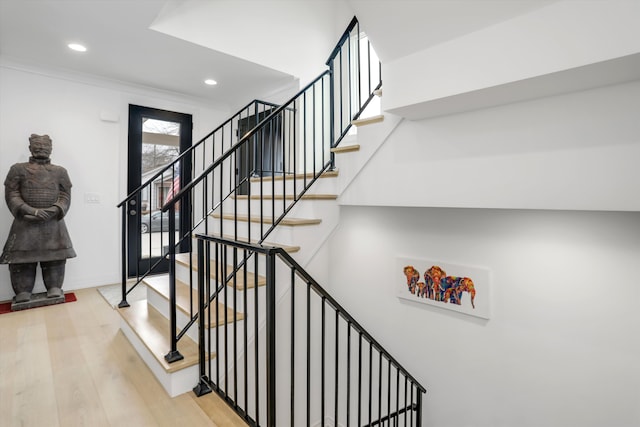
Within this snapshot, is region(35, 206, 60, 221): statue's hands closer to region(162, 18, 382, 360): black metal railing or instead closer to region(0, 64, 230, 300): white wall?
A: region(0, 64, 230, 300): white wall

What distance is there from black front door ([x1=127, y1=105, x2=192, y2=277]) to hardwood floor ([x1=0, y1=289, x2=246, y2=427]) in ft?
5.25

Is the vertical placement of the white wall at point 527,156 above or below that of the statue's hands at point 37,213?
above

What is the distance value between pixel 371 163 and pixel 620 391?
6.78ft

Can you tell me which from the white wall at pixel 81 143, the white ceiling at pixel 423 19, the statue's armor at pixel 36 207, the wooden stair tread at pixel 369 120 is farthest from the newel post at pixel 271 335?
the white wall at pixel 81 143

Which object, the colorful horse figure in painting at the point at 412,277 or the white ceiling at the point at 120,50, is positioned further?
the colorful horse figure in painting at the point at 412,277

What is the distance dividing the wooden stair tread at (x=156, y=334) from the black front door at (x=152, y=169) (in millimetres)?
1472

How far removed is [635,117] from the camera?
145 cm

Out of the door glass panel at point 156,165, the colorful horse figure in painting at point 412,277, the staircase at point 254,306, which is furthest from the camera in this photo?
the door glass panel at point 156,165

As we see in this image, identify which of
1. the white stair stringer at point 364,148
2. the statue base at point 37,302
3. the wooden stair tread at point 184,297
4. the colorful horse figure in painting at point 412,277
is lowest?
the statue base at point 37,302

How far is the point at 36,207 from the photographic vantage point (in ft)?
10.6

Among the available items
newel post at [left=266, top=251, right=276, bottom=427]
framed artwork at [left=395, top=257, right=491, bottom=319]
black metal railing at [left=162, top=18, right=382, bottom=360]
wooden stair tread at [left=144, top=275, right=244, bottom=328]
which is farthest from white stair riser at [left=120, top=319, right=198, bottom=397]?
framed artwork at [left=395, top=257, right=491, bottom=319]

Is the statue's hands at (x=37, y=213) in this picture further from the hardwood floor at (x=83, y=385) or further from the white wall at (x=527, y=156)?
the white wall at (x=527, y=156)

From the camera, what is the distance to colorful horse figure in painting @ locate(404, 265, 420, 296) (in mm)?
2801

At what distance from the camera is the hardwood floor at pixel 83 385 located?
1648 mm
